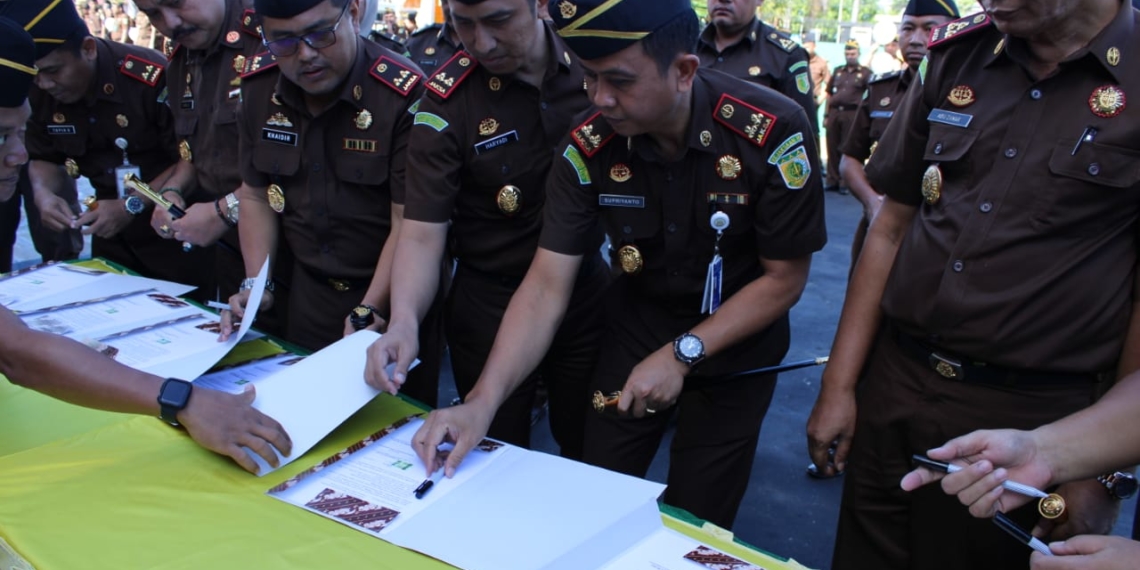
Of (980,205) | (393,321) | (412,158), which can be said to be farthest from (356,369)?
(980,205)

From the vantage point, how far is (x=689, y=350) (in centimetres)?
174

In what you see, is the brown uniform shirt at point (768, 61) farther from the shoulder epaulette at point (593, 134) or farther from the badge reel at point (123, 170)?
the badge reel at point (123, 170)

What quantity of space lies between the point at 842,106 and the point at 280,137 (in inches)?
364

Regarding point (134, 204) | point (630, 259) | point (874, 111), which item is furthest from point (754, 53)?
point (134, 204)

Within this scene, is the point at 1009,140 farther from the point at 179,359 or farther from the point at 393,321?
the point at 179,359

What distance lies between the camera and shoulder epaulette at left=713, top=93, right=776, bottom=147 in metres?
1.76

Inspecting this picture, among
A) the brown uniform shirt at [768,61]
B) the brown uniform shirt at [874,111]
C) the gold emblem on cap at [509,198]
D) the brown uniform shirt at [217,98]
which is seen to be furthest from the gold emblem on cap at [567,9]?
the brown uniform shirt at [874,111]

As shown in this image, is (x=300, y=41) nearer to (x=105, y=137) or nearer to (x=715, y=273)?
(x=715, y=273)

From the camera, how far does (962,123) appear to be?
5.23 feet

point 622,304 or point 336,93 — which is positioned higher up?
point 336,93

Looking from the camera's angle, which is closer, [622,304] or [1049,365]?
[1049,365]

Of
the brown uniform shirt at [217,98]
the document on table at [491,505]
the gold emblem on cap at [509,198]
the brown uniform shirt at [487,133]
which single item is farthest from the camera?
the brown uniform shirt at [217,98]

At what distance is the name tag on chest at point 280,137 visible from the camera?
7.67 ft

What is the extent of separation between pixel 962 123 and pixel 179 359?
1.74m
